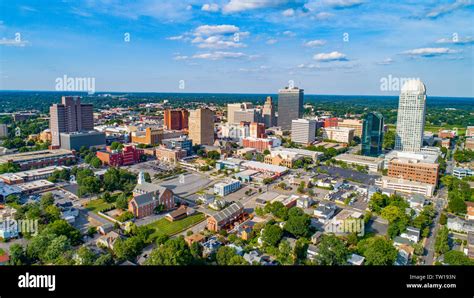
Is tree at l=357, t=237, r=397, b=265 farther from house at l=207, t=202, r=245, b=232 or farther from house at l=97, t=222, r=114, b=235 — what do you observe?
house at l=97, t=222, r=114, b=235

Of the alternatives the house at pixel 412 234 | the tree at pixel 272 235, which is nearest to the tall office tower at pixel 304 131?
the house at pixel 412 234

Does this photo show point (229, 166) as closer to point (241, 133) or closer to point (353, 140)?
point (241, 133)

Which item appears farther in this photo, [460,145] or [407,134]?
[460,145]

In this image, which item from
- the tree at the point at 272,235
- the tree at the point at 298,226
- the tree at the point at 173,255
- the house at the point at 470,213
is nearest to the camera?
the tree at the point at 173,255

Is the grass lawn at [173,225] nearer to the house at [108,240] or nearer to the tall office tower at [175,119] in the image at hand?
the house at [108,240]

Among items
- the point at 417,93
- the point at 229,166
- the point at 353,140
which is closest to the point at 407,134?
the point at 417,93

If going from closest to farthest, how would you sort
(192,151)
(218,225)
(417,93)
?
(218,225) → (417,93) → (192,151)

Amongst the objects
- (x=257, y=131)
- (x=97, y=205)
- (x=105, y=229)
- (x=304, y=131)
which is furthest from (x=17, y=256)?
(x=304, y=131)
